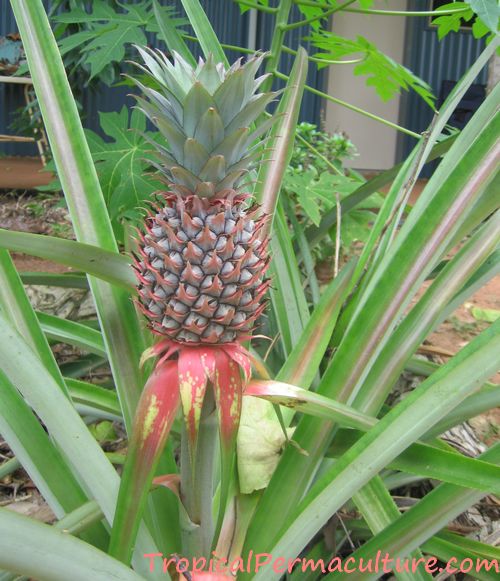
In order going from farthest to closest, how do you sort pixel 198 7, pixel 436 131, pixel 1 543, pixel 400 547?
pixel 198 7
pixel 436 131
pixel 400 547
pixel 1 543

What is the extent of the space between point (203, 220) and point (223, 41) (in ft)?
20.6

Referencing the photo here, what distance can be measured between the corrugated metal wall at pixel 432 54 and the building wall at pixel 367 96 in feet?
0.45

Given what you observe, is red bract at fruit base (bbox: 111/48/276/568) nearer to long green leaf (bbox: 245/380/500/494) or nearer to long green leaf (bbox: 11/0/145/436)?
long green leaf (bbox: 245/380/500/494)

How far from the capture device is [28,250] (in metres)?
0.67

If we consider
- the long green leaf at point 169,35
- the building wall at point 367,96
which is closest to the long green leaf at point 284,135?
the long green leaf at point 169,35

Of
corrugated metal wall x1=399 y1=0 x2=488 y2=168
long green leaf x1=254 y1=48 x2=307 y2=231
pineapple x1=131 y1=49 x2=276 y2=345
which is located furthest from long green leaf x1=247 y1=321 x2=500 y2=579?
corrugated metal wall x1=399 y1=0 x2=488 y2=168

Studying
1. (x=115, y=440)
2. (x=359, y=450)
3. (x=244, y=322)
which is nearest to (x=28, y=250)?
(x=244, y=322)

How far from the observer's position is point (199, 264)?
0.64m

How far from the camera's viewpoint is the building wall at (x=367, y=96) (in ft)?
22.0

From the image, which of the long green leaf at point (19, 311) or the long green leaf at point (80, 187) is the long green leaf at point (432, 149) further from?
the long green leaf at point (19, 311)

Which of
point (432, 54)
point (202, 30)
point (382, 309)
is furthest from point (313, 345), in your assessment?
point (432, 54)

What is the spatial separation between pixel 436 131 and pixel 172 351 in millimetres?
662

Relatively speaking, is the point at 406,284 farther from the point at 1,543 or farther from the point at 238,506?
the point at 1,543

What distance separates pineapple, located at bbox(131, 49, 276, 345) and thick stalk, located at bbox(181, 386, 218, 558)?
0.38ft
